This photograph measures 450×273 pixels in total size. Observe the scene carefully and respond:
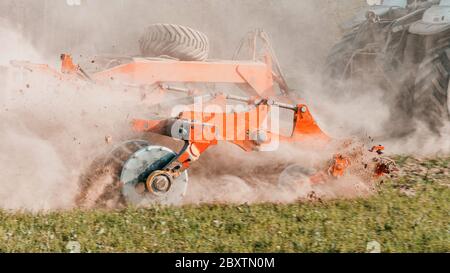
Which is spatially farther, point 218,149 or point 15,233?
point 218,149

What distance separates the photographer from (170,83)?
8508 millimetres

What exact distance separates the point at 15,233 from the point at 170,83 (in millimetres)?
3317

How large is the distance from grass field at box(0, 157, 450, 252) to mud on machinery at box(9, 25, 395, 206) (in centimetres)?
38

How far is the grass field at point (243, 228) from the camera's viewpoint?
5.52 meters

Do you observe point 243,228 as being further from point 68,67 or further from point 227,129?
point 68,67

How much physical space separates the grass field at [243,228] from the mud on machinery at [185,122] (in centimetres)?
38

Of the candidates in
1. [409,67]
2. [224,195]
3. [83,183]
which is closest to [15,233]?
[83,183]

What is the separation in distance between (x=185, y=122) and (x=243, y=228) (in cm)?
131

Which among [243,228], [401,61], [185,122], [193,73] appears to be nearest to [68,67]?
[193,73]

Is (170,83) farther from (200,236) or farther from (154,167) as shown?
(200,236)

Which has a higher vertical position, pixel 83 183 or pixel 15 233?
pixel 83 183

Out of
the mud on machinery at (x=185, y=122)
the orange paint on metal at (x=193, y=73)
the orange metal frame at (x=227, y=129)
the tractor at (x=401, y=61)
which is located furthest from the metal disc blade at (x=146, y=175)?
the tractor at (x=401, y=61)

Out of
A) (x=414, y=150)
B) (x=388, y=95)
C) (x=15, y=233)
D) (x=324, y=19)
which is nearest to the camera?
(x=15, y=233)

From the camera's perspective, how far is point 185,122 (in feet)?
22.5
